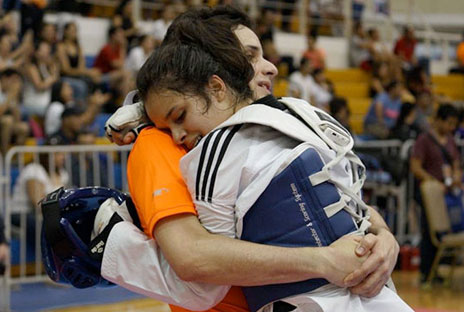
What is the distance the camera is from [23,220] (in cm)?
697

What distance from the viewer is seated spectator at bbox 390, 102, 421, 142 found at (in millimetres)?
10062

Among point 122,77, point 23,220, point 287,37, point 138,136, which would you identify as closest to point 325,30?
point 287,37

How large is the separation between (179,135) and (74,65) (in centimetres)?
854

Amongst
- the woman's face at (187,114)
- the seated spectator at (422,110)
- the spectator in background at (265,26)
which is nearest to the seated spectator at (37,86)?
the spectator in background at (265,26)

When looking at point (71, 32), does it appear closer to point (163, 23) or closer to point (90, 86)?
point (90, 86)

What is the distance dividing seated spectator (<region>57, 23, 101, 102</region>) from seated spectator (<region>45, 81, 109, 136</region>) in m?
0.60

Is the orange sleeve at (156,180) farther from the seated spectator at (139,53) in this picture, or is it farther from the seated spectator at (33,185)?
the seated spectator at (139,53)

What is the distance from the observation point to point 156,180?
6.84 feet

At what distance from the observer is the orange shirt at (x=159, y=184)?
2035mm

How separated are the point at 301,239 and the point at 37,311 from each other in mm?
4669

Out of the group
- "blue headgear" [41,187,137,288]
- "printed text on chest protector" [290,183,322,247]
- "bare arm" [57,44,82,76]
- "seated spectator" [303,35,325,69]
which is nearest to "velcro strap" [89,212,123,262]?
"blue headgear" [41,187,137,288]

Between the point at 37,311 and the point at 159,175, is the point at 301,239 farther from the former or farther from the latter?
the point at 37,311

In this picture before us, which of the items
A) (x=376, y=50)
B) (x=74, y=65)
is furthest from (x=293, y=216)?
(x=376, y=50)

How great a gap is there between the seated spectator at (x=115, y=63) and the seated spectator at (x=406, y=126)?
3.18 m
